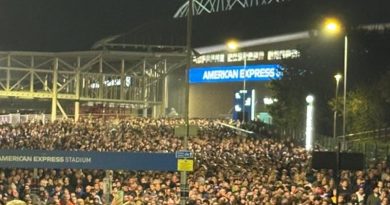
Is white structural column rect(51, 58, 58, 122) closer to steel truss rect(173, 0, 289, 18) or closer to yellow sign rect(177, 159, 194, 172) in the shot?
yellow sign rect(177, 159, 194, 172)

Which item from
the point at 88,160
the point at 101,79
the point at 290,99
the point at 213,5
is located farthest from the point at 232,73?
the point at 88,160

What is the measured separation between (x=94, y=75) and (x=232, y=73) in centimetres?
2104

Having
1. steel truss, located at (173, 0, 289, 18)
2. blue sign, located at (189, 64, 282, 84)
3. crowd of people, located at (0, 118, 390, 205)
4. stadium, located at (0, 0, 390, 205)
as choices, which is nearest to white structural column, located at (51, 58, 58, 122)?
stadium, located at (0, 0, 390, 205)

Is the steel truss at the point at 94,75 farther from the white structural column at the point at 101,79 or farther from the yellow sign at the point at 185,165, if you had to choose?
the yellow sign at the point at 185,165

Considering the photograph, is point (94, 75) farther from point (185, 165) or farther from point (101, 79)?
point (185, 165)

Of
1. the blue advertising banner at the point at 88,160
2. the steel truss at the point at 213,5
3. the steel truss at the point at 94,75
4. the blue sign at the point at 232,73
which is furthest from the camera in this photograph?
the steel truss at the point at 213,5

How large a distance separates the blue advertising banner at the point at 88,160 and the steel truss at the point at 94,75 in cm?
4047

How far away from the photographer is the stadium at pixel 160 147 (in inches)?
760

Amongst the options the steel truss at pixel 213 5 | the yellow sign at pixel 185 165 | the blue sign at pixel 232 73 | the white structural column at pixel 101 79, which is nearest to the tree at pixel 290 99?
the white structural column at pixel 101 79

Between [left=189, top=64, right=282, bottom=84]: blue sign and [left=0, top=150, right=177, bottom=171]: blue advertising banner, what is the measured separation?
53.7 metres

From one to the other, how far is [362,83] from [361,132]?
5188 millimetres

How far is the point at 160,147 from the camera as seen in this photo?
29.0 metres

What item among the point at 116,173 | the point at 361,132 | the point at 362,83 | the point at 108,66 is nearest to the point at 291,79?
the point at 362,83

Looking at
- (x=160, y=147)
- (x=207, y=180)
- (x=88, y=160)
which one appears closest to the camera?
(x=88, y=160)
